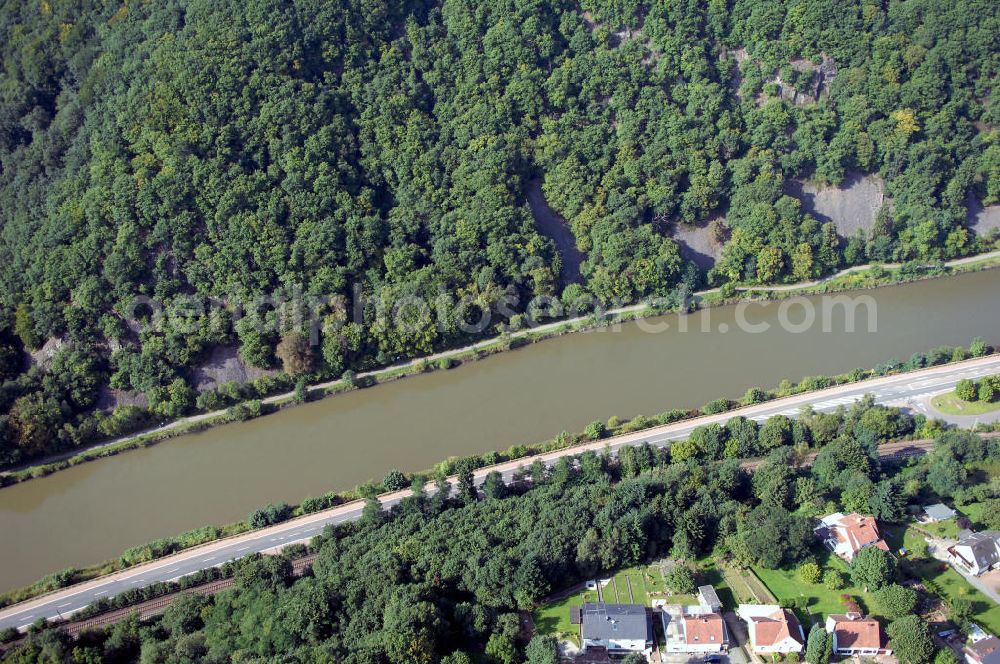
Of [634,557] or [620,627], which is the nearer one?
[620,627]

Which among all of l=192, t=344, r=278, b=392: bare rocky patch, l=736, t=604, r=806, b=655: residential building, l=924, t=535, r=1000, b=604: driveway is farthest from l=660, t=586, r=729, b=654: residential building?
l=192, t=344, r=278, b=392: bare rocky patch

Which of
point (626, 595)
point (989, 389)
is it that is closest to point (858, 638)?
point (626, 595)

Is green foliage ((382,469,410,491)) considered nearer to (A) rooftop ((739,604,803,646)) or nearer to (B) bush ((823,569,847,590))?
(A) rooftop ((739,604,803,646))

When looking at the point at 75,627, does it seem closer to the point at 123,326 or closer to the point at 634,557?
the point at 123,326

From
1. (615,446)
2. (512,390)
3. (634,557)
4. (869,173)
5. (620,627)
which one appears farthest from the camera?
(869,173)

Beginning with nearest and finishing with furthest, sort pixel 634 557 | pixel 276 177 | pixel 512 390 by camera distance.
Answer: pixel 634 557 < pixel 512 390 < pixel 276 177

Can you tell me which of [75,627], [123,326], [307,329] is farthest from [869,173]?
[75,627]
